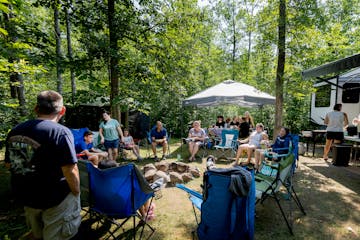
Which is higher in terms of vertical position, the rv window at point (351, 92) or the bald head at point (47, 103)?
the rv window at point (351, 92)

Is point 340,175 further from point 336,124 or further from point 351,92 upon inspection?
point 351,92

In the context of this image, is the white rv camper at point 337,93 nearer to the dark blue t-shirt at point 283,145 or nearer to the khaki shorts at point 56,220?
the dark blue t-shirt at point 283,145

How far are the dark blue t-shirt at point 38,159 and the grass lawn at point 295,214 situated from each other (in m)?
0.80

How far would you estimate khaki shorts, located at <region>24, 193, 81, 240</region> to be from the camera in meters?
1.51

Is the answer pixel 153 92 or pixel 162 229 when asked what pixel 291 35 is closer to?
pixel 153 92

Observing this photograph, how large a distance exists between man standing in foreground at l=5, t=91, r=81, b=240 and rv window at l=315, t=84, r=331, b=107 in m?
10.6

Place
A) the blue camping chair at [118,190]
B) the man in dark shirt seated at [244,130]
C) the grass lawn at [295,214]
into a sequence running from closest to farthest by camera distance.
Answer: the blue camping chair at [118,190]
the grass lawn at [295,214]
the man in dark shirt seated at [244,130]

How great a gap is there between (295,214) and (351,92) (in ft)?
24.3

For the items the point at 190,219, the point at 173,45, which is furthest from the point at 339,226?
the point at 173,45

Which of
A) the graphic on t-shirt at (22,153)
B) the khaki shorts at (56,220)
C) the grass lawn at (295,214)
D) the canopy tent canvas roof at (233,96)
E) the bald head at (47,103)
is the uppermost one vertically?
the canopy tent canvas roof at (233,96)

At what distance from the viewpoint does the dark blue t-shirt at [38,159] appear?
1396 mm

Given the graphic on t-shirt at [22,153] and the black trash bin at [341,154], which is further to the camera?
the black trash bin at [341,154]

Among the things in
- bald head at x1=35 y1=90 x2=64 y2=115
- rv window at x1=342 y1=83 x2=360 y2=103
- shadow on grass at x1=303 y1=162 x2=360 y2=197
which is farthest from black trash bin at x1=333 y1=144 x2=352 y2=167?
bald head at x1=35 y1=90 x2=64 y2=115

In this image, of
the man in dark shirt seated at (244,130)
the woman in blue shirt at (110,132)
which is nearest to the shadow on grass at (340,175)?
the man in dark shirt seated at (244,130)
